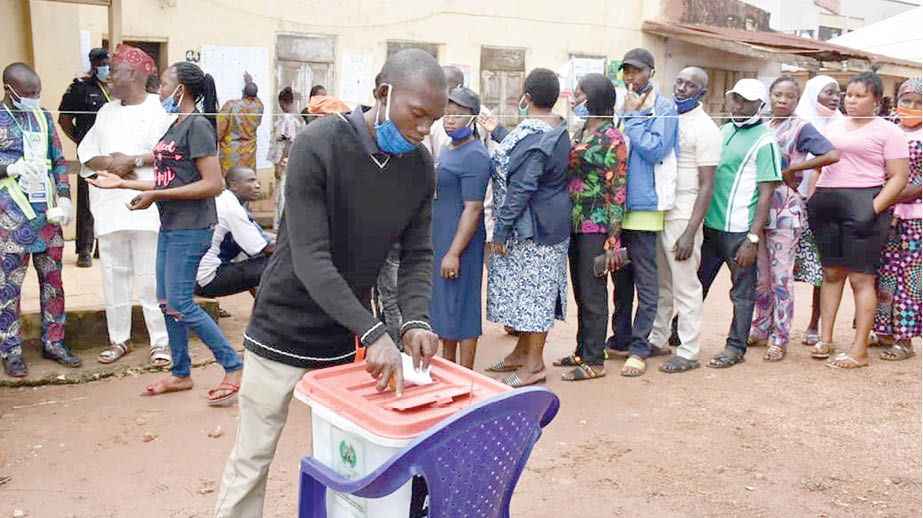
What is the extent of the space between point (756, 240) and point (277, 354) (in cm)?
373

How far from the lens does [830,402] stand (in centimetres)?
503

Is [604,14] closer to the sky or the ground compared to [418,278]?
closer to the sky

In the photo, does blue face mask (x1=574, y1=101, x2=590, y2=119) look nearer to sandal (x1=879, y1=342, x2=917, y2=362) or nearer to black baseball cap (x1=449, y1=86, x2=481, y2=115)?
black baseball cap (x1=449, y1=86, x2=481, y2=115)

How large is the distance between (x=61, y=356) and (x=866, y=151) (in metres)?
5.21

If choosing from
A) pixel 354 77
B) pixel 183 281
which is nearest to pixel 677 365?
pixel 183 281

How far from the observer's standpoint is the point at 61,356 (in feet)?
17.2

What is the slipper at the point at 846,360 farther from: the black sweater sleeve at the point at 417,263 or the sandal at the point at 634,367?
the black sweater sleeve at the point at 417,263

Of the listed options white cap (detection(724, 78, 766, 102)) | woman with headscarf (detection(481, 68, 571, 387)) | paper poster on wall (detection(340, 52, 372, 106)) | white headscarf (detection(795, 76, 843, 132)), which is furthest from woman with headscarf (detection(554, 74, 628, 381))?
paper poster on wall (detection(340, 52, 372, 106))

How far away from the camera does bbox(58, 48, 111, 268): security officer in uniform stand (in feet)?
23.2

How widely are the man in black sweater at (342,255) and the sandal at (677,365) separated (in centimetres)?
319

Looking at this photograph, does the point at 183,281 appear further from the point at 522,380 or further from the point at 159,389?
the point at 522,380

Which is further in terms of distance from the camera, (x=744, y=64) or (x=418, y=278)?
(x=744, y=64)

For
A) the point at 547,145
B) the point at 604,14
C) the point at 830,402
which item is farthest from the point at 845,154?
the point at 604,14

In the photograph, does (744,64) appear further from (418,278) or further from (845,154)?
(418,278)
